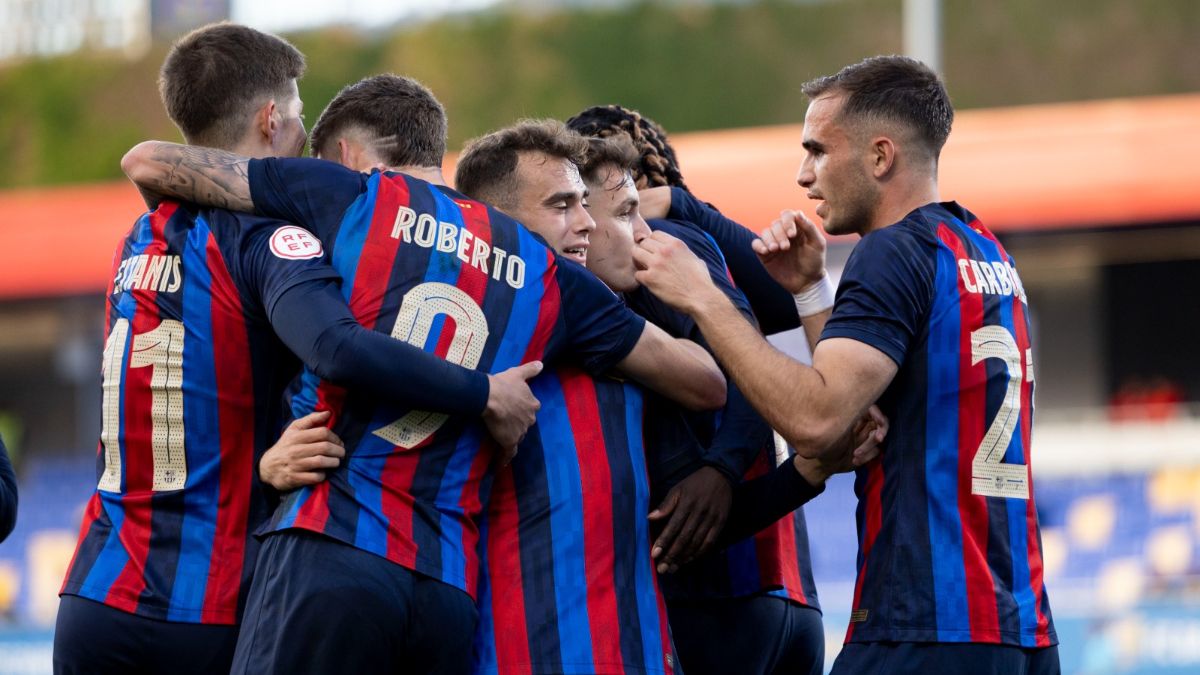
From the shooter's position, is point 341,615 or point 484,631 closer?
point 341,615

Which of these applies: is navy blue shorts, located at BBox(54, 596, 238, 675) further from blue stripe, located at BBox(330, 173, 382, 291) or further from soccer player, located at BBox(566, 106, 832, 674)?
soccer player, located at BBox(566, 106, 832, 674)

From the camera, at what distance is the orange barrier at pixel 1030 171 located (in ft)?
54.7

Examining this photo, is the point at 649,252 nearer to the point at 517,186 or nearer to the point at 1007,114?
the point at 517,186

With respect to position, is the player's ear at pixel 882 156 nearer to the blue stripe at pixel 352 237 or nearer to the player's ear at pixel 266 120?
the blue stripe at pixel 352 237

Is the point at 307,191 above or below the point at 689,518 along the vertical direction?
above

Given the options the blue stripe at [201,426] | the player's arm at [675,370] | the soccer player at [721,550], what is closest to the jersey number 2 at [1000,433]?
the soccer player at [721,550]

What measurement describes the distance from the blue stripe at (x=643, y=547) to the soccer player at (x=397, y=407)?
10cm

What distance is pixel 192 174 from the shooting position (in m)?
3.74

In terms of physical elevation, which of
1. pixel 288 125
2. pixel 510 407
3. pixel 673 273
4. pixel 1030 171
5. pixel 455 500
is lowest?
pixel 1030 171

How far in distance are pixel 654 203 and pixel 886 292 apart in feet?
3.73

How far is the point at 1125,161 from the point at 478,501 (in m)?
14.9

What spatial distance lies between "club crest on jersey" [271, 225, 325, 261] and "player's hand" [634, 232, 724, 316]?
0.80m

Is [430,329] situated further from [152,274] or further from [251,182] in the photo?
[152,274]

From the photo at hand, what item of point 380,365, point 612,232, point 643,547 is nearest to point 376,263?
point 380,365
